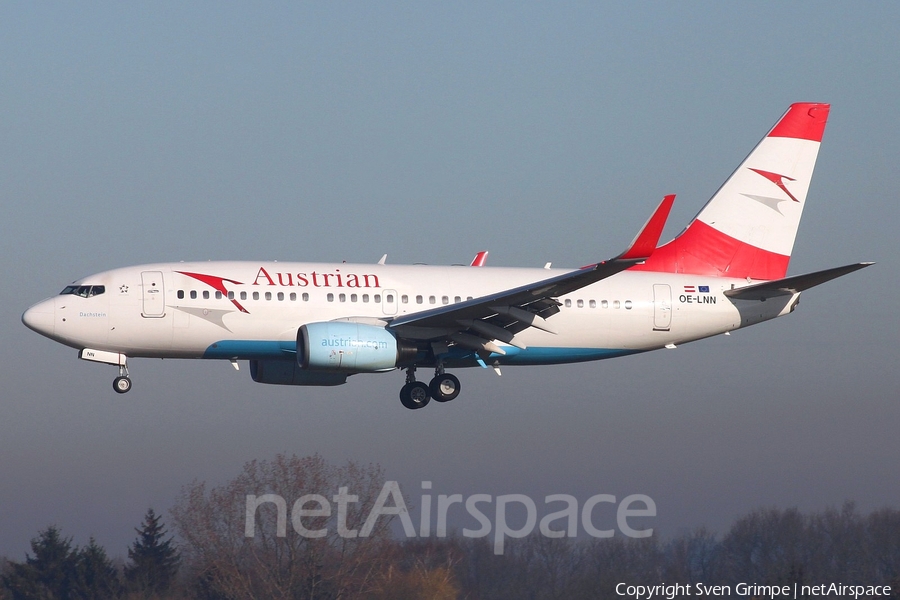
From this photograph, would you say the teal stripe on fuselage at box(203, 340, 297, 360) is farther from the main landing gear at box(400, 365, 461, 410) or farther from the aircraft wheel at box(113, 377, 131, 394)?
the main landing gear at box(400, 365, 461, 410)

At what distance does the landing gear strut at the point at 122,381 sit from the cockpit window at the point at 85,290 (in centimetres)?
232

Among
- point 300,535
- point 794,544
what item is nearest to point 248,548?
point 300,535

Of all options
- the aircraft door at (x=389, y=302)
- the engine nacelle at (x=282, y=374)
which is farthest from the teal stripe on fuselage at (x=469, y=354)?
the aircraft door at (x=389, y=302)

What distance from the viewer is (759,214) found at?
145ft

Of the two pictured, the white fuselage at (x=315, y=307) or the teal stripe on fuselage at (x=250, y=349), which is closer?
the white fuselage at (x=315, y=307)

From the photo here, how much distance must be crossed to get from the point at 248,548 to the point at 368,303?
60.3 ft

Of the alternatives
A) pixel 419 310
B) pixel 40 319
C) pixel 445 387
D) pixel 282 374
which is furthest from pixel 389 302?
pixel 40 319

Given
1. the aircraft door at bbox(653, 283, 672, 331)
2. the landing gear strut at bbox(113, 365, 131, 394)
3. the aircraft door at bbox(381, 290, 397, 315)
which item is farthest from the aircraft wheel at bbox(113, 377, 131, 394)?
the aircraft door at bbox(653, 283, 672, 331)

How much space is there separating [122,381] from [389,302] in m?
8.27

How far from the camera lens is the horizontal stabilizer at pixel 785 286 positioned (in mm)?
36322

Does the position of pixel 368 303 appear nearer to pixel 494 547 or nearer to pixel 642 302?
pixel 642 302

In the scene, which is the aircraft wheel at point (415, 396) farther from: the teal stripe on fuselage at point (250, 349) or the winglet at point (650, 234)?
the winglet at point (650, 234)

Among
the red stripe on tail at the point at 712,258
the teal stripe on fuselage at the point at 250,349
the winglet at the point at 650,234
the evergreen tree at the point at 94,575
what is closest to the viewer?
the winglet at the point at 650,234

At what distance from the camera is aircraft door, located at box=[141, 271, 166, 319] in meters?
35.9
